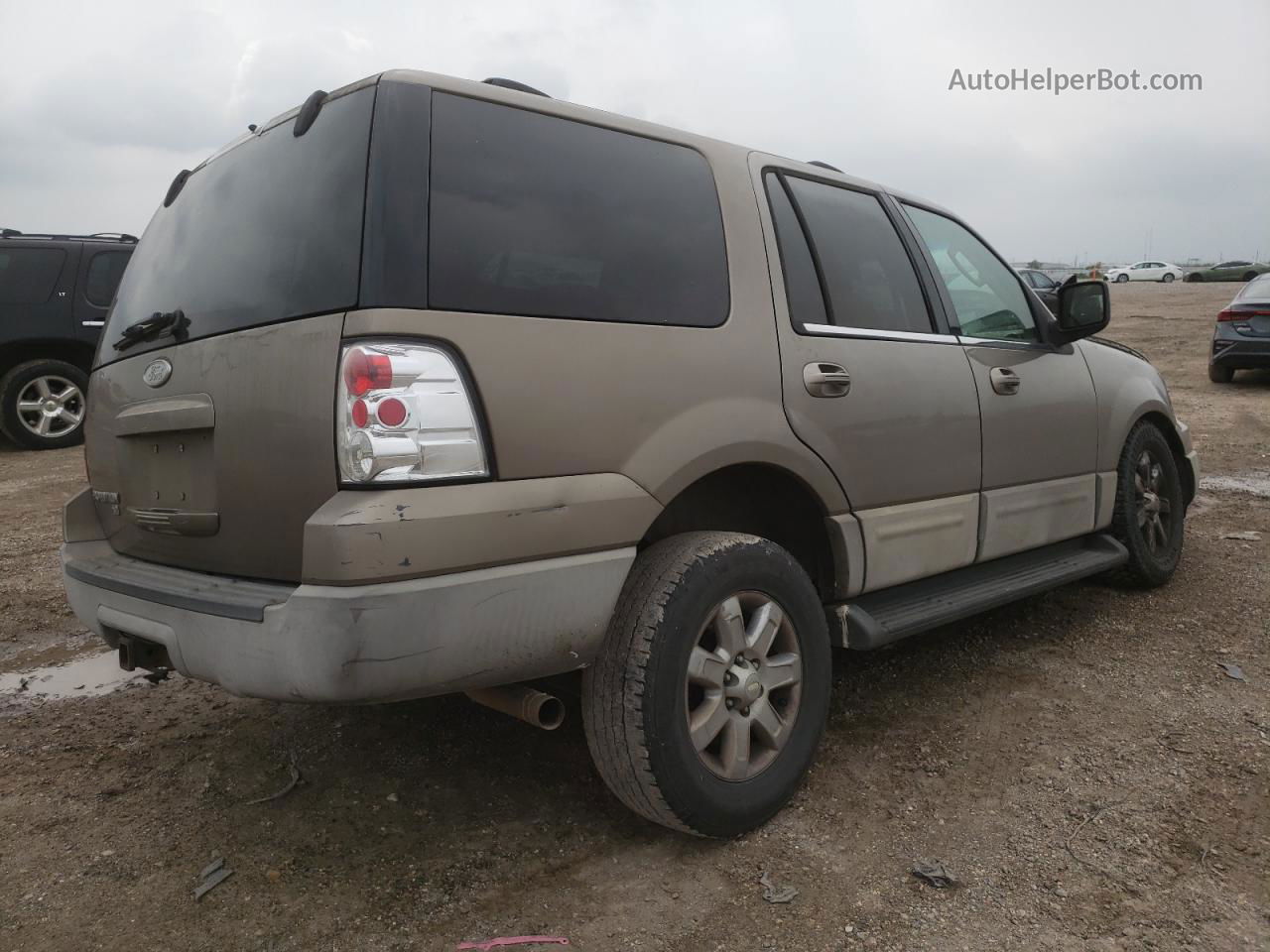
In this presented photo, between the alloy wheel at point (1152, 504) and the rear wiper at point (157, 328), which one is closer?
the rear wiper at point (157, 328)

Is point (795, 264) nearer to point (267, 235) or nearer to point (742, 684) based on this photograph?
point (742, 684)

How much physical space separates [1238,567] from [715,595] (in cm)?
384

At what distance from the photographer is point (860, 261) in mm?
3064

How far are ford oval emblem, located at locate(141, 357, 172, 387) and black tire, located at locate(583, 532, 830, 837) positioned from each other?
48.4 inches

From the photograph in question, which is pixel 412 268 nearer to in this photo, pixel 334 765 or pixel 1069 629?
pixel 334 765

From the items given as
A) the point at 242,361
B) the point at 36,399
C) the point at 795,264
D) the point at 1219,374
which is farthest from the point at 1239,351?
the point at 36,399

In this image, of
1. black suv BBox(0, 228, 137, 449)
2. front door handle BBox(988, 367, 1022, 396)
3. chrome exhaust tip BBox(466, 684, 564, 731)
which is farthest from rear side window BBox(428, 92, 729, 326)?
black suv BBox(0, 228, 137, 449)

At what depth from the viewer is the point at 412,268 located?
1.93 m

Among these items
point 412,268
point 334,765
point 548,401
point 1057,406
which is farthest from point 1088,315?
point 334,765

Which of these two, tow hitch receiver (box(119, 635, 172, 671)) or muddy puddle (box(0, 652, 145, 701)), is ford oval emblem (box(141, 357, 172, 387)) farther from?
muddy puddle (box(0, 652, 145, 701))

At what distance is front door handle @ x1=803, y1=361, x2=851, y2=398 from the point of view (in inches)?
104

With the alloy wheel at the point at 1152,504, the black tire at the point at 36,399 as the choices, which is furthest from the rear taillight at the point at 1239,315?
the black tire at the point at 36,399

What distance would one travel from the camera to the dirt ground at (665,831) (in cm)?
207

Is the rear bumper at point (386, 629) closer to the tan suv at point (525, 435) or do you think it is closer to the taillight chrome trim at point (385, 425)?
the tan suv at point (525, 435)
